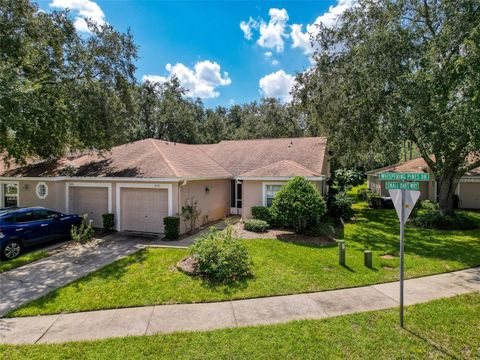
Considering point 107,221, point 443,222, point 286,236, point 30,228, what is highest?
point 30,228

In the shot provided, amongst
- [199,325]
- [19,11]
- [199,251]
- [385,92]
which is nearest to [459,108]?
[385,92]

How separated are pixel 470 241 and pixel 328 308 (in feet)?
36.2

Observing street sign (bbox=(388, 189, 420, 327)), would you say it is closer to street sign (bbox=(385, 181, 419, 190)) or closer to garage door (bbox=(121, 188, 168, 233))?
street sign (bbox=(385, 181, 419, 190))

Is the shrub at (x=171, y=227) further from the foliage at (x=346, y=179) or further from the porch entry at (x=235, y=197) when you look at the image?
the foliage at (x=346, y=179)

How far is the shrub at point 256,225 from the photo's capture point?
14227mm

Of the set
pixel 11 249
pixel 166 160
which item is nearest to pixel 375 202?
pixel 166 160

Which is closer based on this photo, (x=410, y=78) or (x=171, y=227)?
(x=171, y=227)

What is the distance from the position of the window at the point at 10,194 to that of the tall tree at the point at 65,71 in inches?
88.6

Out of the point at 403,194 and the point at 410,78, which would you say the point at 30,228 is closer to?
the point at 403,194

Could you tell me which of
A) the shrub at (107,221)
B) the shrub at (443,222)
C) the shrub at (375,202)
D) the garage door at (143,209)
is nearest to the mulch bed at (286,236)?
the garage door at (143,209)

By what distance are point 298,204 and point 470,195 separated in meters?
19.4

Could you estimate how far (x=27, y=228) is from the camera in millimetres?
11484

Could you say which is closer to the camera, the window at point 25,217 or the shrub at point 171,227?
the window at point 25,217

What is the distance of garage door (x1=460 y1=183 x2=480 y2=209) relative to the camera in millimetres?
23250
